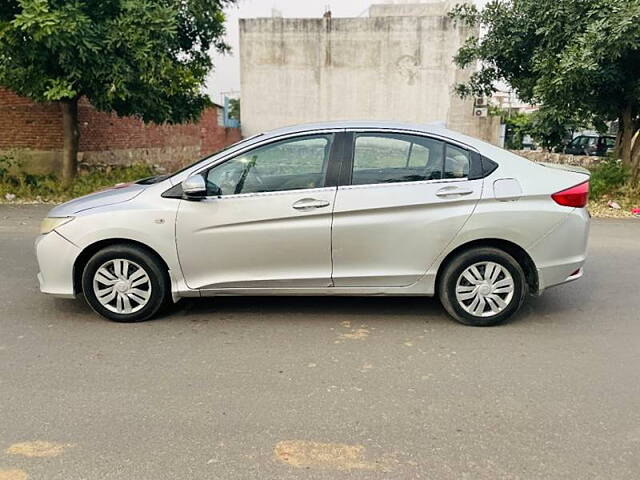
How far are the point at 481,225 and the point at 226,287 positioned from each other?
214 cm

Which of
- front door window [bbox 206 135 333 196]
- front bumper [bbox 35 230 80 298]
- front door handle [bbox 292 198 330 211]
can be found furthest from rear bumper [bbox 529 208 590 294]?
front bumper [bbox 35 230 80 298]

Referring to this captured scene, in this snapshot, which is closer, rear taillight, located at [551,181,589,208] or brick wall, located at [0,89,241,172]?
rear taillight, located at [551,181,589,208]

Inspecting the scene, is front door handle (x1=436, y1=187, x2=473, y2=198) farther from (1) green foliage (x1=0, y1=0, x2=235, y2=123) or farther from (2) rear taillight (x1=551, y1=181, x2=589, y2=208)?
(1) green foliage (x1=0, y1=0, x2=235, y2=123)

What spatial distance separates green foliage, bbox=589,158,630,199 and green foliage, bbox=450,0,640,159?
1.22 m

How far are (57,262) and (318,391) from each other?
2536 mm

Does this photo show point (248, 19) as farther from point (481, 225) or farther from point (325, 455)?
point (325, 455)

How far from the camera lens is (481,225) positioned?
4.48 meters

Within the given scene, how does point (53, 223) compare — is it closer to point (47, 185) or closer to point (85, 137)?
point (47, 185)

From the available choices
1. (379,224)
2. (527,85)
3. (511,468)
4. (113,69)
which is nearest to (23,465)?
(511,468)

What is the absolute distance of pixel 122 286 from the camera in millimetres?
4664

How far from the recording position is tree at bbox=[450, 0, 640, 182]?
9.20 m

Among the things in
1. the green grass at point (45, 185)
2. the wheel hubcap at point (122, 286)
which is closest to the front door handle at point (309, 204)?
the wheel hubcap at point (122, 286)

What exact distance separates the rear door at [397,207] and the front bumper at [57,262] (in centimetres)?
219

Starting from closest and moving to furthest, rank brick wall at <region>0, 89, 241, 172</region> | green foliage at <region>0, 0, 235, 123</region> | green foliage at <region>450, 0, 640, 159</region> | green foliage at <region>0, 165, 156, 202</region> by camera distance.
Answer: green foliage at <region>0, 0, 235, 123</region> < green foliage at <region>450, 0, 640, 159</region> < green foliage at <region>0, 165, 156, 202</region> < brick wall at <region>0, 89, 241, 172</region>
